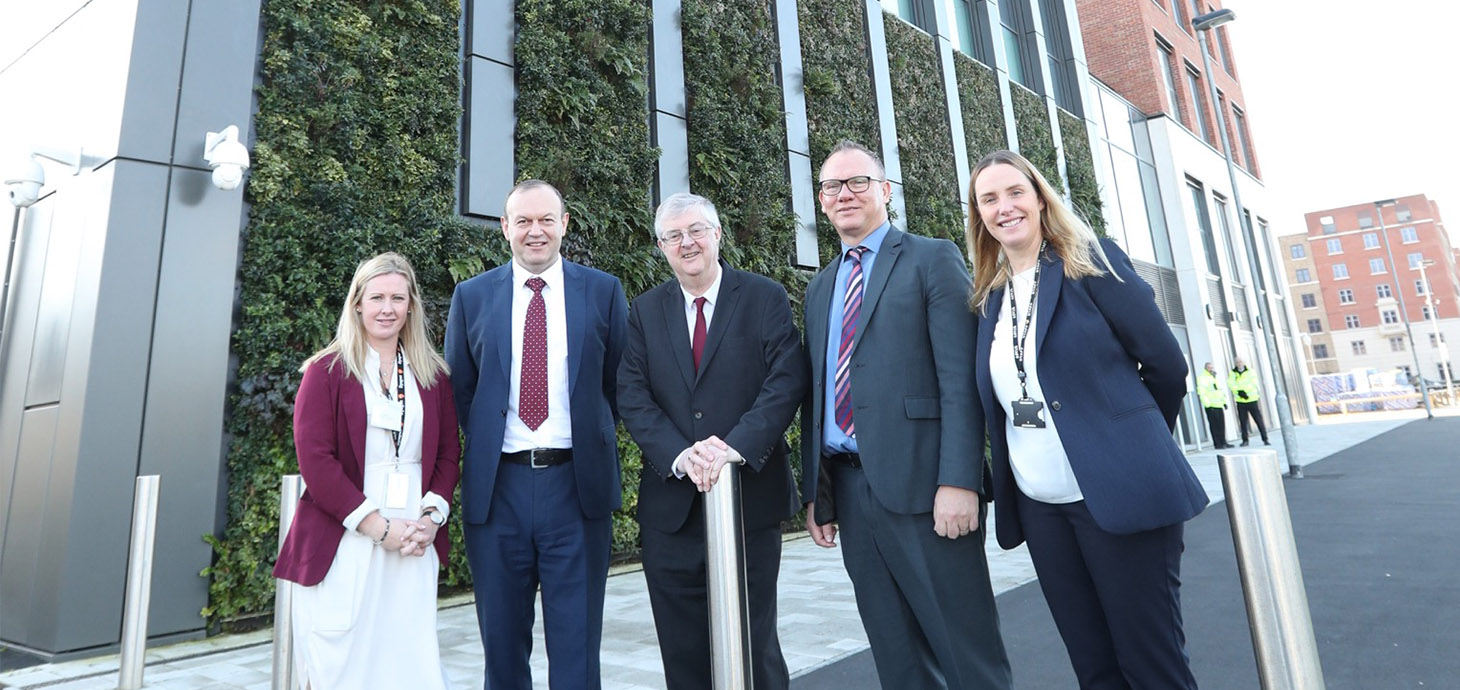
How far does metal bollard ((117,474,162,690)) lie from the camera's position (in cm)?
395

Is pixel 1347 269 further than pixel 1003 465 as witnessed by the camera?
Yes

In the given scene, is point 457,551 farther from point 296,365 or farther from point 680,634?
point 680,634

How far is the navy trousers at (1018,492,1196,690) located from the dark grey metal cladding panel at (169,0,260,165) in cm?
618

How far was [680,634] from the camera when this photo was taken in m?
2.65

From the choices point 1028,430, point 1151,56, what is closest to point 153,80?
point 1028,430

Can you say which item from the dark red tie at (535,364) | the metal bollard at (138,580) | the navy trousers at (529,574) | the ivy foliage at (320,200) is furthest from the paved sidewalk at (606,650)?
the dark red tie at (535,364)

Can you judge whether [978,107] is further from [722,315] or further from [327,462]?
[327,462]

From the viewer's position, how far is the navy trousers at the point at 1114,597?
203 cm

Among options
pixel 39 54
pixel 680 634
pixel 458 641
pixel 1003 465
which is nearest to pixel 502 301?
pixel 680 634

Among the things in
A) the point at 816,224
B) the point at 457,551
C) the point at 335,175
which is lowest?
the point at 457,551

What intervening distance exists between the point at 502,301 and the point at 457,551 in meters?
4.29

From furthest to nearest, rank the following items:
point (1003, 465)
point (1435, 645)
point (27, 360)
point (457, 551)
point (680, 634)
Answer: point (457, 551) < point (27, 360) < point (1435, 645) < point (680, 634) < point (1003, 465)

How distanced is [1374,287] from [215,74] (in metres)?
95.4

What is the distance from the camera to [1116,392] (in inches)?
83.6
